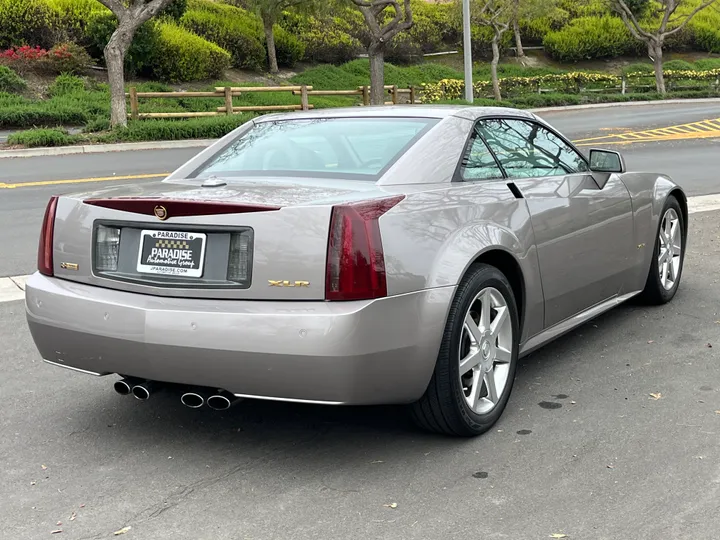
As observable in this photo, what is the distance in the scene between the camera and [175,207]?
381 cm

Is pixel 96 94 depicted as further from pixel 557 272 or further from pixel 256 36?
pixel 557 272

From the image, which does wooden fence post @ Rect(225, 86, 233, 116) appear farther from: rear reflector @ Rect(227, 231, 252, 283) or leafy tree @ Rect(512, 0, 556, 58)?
rear reflector @ Rect(227, 231, 252, 283)

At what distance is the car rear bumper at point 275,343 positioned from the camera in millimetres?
3564

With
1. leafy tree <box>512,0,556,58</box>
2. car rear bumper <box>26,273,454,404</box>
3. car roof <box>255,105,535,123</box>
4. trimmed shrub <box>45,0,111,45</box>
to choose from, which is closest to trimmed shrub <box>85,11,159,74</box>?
trimmed shrub <box>45,0,111,45</box>

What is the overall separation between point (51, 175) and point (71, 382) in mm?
11493

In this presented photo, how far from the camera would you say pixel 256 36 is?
41188 millimetres

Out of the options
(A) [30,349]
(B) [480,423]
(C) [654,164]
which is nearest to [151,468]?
(B) [480,423]

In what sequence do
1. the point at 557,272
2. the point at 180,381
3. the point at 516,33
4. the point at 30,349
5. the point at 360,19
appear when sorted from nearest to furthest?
1. the point at 180,381
2. the point at 557,272
3. the point at 30,349
4. the point at 360,19
5. the point at 516,33

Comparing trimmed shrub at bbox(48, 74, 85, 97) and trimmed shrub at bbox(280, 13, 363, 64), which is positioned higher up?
trimmed shrub at bbox(280, 13, 363, 64)

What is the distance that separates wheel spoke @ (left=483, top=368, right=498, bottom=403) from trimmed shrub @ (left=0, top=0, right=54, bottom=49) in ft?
100

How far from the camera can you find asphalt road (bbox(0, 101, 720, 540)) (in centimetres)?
336

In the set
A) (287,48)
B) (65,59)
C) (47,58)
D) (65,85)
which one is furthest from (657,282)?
(287,48)

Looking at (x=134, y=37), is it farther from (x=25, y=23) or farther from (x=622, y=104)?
(x=622, y=104)

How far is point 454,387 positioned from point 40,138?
18.3 meters
